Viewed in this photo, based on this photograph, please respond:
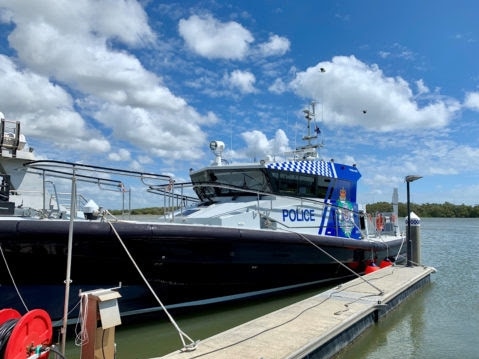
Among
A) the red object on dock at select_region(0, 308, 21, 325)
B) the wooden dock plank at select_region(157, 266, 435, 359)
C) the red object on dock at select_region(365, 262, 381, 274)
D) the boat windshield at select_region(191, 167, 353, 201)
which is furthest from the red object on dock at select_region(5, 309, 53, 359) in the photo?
the red object on dock at select_region(365, 262, 381, 274)

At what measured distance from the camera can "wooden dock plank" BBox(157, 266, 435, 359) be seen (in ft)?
15.7

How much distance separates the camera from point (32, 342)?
4371 millimetres

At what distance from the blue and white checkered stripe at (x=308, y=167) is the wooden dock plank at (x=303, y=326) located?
2.47 m

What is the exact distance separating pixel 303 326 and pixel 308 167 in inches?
173

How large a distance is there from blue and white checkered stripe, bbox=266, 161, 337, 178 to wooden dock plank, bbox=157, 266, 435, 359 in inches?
97.2

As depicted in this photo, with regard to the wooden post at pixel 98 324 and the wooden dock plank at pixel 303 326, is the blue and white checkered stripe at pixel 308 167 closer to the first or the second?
the wooden dock plank at pixel 303 326

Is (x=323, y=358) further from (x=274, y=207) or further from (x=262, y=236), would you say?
(x=274, y=207)

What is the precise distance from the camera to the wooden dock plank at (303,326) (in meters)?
4.79

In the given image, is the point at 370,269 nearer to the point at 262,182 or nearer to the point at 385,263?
the point at 385,263

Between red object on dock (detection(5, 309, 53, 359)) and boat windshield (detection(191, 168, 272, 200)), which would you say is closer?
red object on dock (detection(5, 309, 53, 359))

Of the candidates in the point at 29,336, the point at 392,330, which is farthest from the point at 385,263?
the point at 29,336

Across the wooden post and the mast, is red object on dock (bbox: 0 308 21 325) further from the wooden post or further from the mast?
the mast

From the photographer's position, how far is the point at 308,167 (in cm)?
952

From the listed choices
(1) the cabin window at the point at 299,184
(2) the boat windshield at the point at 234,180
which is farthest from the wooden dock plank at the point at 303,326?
(2) the boat windshield at the point at 234,180
